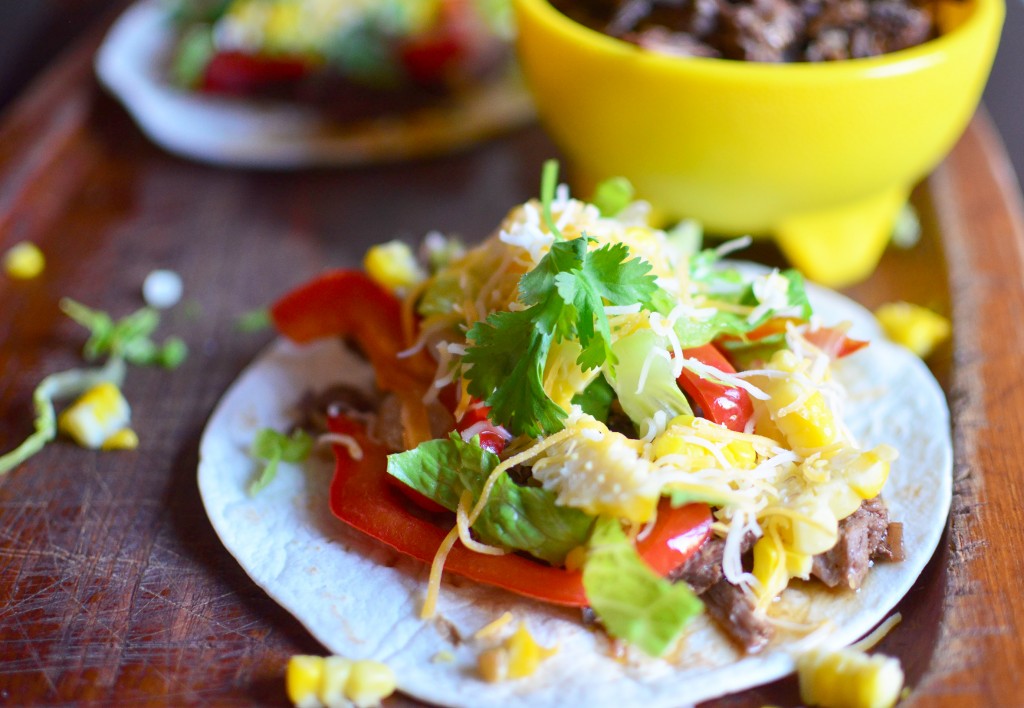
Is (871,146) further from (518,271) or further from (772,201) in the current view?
(518,271)

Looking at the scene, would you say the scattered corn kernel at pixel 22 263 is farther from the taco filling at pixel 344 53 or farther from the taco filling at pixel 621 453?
the taco filling at pixel 621 453

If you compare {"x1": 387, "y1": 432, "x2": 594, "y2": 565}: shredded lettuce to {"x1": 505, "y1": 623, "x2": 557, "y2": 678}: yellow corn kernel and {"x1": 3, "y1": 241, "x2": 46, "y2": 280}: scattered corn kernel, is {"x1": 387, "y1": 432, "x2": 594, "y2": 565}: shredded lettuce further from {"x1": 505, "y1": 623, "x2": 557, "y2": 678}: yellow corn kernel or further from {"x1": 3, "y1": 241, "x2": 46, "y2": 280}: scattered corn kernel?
{"x1": 3, "y1": 241, "x2": 46, "y2": 280}: scattered corn kernel

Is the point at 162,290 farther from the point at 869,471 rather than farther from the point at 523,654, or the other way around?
the point at 869,471

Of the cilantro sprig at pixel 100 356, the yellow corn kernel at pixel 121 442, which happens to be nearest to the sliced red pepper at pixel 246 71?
the cilantro sprig at pixel 100 356

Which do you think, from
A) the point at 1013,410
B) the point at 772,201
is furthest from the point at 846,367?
the point at 772,201

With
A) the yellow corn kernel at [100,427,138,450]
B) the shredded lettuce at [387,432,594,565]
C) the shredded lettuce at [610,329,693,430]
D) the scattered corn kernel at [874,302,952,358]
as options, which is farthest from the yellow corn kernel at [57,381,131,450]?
the scattered corn kernel at [874,302,952,358]
